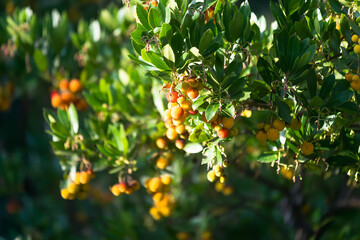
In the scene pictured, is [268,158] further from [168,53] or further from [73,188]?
[73,188]

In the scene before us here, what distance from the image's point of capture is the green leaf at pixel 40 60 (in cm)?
232

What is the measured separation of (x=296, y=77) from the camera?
4.11ft

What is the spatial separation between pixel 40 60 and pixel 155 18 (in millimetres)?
1392

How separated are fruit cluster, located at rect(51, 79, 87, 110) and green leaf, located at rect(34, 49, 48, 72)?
142 mm

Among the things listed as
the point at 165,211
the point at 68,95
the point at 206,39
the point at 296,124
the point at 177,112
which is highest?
the point at 206,39

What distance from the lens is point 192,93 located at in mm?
1191

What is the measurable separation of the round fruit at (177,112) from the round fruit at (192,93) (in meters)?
0.05

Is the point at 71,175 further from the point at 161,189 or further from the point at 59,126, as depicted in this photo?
the point at 161,189

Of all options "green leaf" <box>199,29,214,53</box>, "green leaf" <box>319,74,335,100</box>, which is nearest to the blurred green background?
"green leaf" <box>319,74,335,100</box>

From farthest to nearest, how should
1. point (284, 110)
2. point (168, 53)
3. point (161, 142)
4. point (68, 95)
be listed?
point (68, 95)
point (161, 142)
point (284, 110)
point (168, 53)

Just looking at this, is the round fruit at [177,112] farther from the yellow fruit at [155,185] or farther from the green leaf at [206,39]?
the yellow fruit at [155,185]

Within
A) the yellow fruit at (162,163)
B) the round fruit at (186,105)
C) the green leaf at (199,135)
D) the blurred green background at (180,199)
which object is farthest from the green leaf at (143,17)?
the blurred green background at (180,199)

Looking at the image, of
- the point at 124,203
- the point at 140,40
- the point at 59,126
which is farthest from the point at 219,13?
the point at 124,203

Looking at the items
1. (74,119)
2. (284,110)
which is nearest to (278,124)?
(284,110)
